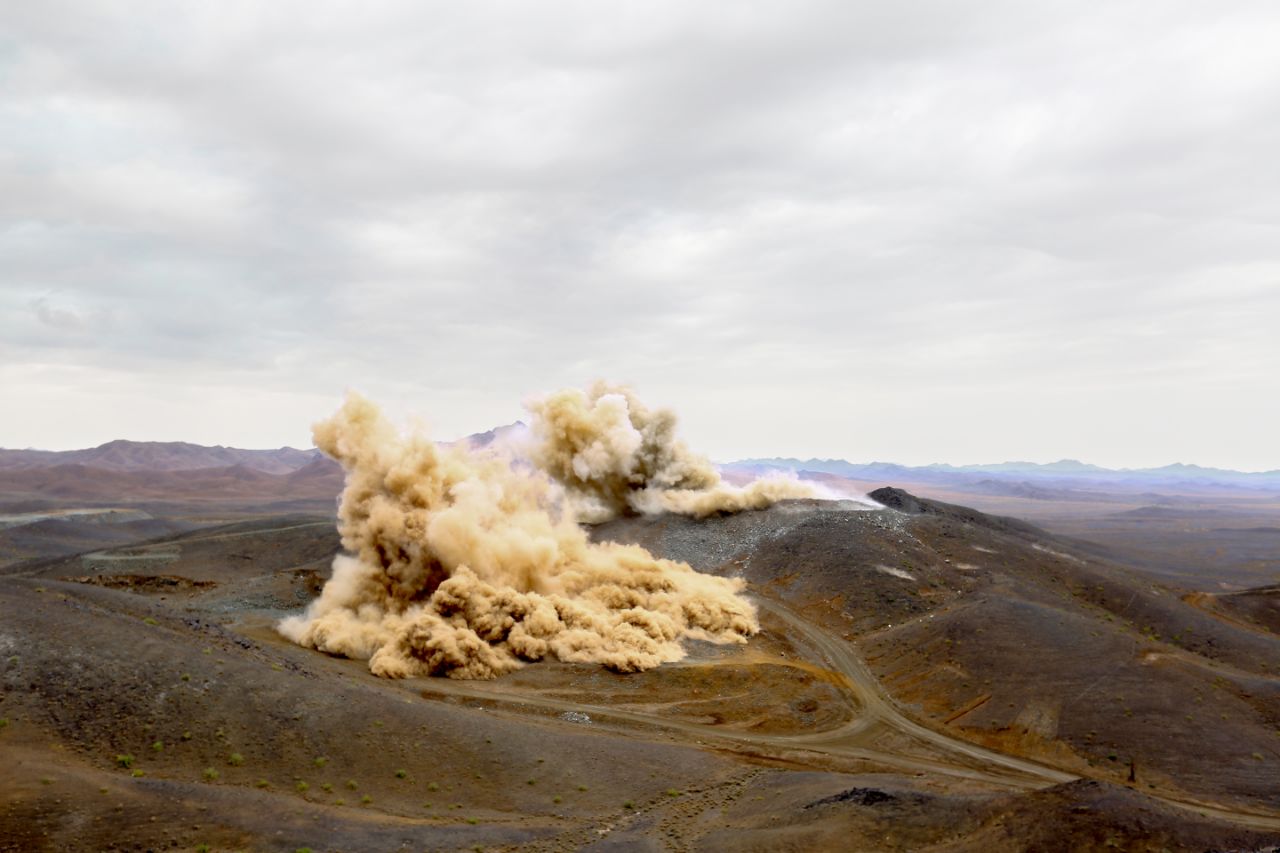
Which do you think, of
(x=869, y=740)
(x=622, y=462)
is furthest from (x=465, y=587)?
(x=622, y=462)

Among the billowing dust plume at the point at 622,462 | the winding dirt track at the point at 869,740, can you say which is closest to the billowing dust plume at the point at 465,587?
the winding dirt track at the point at 869,740

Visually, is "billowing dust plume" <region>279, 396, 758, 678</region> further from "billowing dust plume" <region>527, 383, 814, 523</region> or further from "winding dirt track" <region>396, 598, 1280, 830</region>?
"billowing dust plume" <region>527, 383, 814, 523</region>

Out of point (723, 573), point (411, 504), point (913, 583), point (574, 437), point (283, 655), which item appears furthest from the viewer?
point (574, 437)

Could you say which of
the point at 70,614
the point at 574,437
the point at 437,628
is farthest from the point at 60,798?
the point at 574,437

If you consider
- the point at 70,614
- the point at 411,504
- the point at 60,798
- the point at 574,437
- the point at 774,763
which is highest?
the point at 574,437

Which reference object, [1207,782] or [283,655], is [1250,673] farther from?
[283,655]

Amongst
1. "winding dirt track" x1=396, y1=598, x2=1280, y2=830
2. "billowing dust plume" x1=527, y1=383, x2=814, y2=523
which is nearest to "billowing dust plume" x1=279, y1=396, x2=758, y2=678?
"winding dirt track" x1=396, y1=598, x2=1280, y2=830

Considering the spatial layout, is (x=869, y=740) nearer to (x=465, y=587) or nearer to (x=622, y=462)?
(x=465, y=587)
